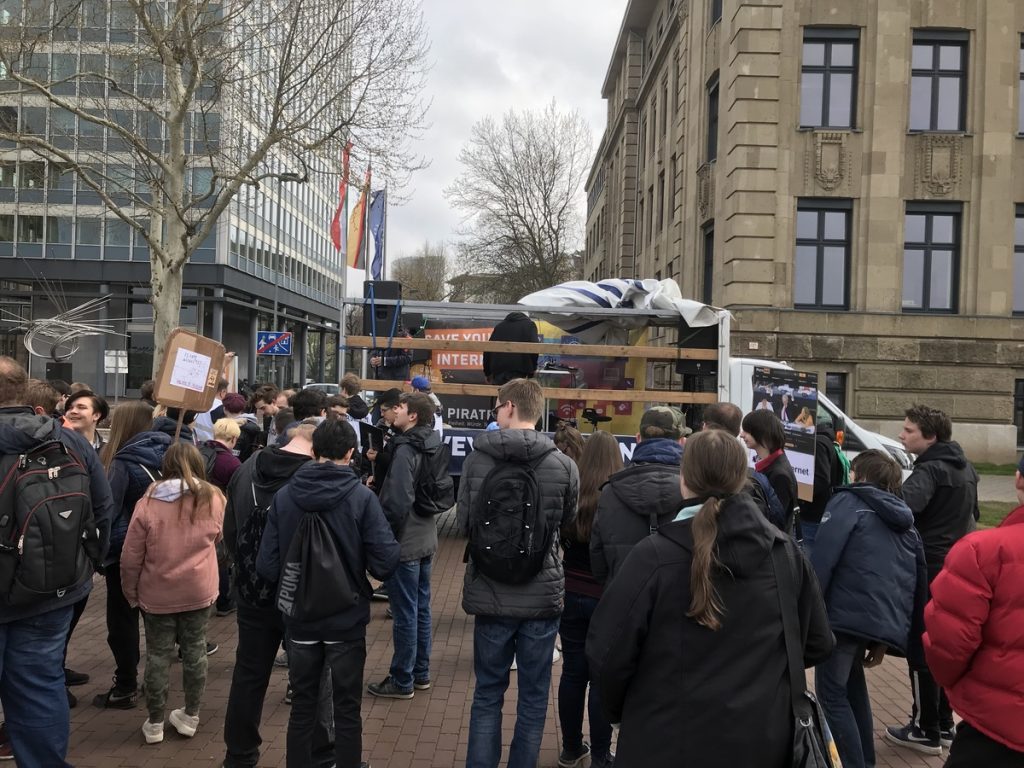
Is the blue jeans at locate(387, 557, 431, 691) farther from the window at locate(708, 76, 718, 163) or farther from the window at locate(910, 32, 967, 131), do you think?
the window at locate(708, 76, 718, 163)

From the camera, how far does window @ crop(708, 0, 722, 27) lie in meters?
22.2

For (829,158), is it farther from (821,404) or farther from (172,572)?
(172,572)

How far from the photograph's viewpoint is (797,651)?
8.27 ft

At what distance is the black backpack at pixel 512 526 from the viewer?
377 centimetres

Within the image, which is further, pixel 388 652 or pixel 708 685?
pixel 388 652

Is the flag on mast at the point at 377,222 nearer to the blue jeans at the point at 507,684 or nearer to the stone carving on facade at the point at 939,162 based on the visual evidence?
the stone carving on facade at the point at 939,162

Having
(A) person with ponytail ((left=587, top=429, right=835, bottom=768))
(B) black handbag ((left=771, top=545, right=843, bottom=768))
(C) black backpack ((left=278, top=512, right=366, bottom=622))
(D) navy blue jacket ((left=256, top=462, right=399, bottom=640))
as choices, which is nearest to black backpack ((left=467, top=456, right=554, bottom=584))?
(D) navy blue jacket ((left=256, top=462, right=399, bottom=640))

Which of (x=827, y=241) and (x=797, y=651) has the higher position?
(x=827, y=241)

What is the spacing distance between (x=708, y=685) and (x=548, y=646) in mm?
1585

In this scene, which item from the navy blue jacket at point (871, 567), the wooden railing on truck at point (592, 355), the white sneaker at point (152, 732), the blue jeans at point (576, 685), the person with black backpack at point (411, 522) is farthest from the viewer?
the wooden railing on truck at point (592, 355)

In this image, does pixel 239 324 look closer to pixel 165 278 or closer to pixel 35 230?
pixel 35 230

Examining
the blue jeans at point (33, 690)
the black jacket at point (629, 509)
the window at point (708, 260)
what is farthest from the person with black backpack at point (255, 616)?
the window at point (708, 260)

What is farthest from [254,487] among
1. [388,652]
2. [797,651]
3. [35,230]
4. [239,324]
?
[239,324]

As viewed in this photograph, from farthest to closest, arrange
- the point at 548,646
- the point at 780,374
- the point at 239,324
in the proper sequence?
the point at 239,324 < the point at 780,374 < the point at 548,646
